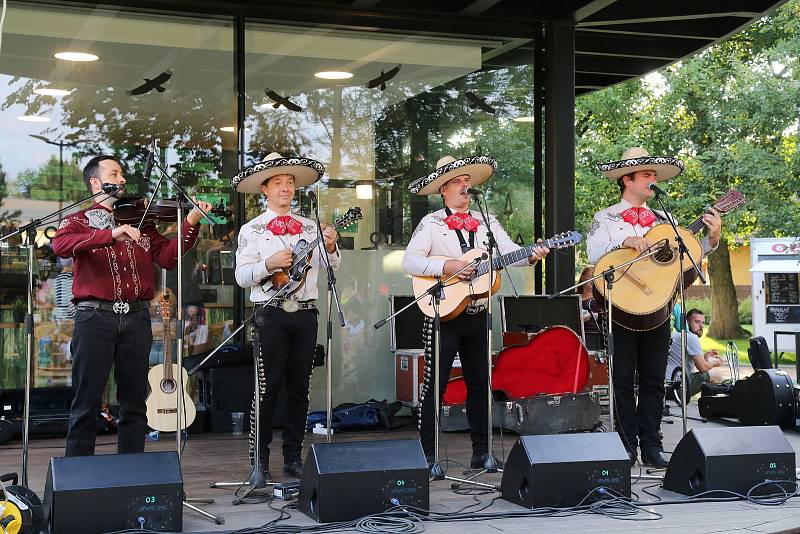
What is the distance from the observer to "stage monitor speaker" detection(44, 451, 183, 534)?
4.15 m

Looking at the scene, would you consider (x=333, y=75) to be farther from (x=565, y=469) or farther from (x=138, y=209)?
(x=565, y=469)

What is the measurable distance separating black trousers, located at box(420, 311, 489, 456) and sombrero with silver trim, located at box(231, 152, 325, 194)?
3.83 feet

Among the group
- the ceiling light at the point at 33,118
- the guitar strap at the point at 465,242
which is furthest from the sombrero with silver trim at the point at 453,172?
the ceiling light at the point at 33,118

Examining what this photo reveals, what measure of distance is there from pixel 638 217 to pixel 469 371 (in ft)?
4.43

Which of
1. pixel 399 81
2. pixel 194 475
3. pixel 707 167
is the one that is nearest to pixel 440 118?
→ pixel 399 81

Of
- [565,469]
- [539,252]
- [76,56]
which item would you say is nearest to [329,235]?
[539,252]

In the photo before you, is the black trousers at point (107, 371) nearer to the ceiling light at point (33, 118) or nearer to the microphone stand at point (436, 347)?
the microphone stand at point (436, 347)

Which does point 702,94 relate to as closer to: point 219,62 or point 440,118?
point 440,118

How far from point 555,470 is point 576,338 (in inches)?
108

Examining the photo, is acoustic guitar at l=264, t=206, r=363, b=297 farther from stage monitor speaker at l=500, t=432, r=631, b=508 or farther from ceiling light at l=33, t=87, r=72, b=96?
ceiling light at l=33, t=87, r=72, b=96

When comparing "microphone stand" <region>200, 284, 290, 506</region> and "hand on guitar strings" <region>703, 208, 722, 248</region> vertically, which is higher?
"hand on guitar strings" <region>703, 208, 722, 248</region>

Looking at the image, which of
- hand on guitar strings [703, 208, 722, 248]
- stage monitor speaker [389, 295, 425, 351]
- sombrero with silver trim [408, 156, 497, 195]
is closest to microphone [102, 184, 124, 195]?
sombrero with silver trim [408, 156, 497, 195]

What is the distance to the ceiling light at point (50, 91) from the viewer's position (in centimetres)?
761

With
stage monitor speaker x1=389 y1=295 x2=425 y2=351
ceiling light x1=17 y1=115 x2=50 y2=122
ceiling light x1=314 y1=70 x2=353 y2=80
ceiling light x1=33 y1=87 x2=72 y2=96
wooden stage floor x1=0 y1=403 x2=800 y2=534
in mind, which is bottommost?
wooden stage floor x1=0 y1=403 x2=800 y2=534
